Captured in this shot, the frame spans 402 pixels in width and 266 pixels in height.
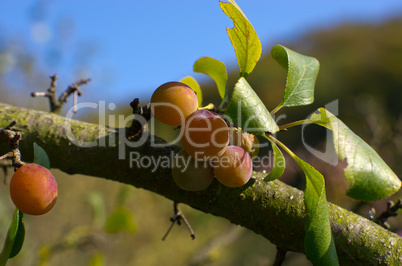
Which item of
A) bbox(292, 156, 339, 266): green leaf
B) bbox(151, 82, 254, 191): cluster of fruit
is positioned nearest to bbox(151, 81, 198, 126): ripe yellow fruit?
bbox(151, 82, 254, 191): cluster of fruit

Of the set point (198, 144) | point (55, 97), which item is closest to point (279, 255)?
point (198, 144)

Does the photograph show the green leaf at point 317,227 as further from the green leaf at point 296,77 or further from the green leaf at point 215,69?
the green leaf at point 215,69

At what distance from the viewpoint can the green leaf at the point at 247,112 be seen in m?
0.44

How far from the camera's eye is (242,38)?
0.54 m

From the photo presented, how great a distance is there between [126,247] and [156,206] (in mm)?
1085

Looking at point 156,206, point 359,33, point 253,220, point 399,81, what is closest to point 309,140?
point 156,206

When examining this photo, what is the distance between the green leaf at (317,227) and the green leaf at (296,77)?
0.14 metres

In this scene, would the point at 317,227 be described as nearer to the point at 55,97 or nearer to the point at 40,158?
the point at 40,158

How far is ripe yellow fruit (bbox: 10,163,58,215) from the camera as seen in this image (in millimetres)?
499

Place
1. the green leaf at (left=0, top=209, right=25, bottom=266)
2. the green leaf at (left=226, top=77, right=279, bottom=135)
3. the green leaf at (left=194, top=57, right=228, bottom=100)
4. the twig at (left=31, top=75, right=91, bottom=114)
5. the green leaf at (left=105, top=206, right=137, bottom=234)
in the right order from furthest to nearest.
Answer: the green leaf at (left=105, top=206, right=137, bottom=234)
the twig at (left=31, top=75, right=91, bottom=114)
the green leaf at (left=194, top=57, right=228, bottom=100)
the green leaf at (left=0, top=209, right=25, bottom=266)
the green leaf at (left=226, top=77, right=279, bottom=135)

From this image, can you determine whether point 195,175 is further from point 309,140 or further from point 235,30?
point 309,140

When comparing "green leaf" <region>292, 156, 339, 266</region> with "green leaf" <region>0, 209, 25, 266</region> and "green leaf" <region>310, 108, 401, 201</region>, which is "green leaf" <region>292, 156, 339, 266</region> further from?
"green leaf" <region>0, 209, 25, 266</region>

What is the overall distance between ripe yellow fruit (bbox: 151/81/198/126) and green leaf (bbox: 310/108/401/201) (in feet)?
0.73

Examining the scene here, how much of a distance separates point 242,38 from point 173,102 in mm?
148
